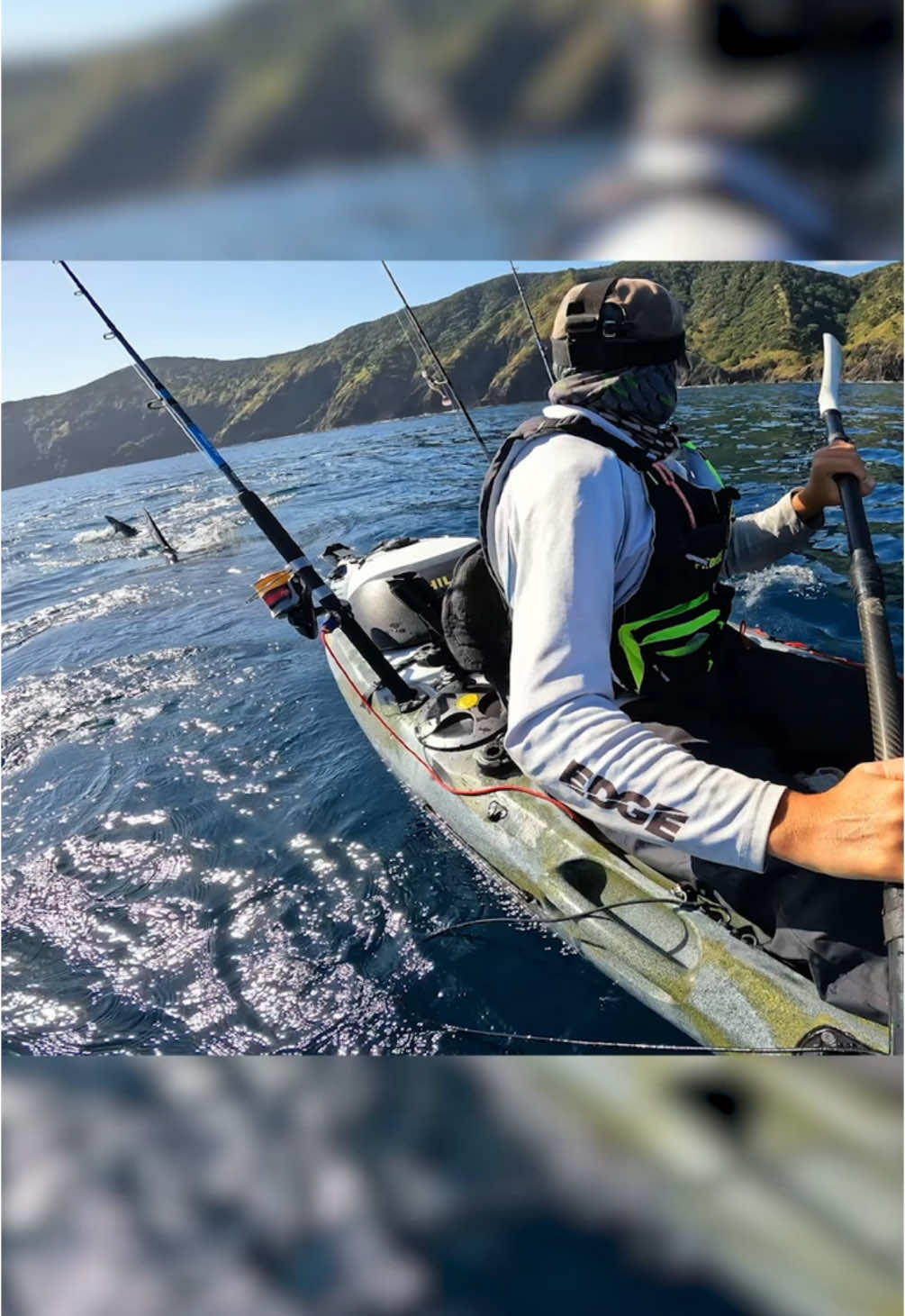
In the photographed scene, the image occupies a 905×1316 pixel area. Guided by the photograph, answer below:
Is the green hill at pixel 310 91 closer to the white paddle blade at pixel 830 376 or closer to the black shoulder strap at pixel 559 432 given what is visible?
the black shoulder strap at pixel 559 432

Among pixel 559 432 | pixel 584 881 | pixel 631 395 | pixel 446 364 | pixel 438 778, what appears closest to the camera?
pixel 559 432

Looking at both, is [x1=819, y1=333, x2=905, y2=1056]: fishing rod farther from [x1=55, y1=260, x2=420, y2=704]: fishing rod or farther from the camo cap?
[x1=55, y1=260, x2=420, y2=704]: fishing rod

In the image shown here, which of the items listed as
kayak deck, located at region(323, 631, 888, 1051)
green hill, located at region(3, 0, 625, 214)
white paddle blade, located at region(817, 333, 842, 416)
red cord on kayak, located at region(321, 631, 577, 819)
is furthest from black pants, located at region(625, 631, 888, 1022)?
green hill, located at region(3, 0, 625, 214)

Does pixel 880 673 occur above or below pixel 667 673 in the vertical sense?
above

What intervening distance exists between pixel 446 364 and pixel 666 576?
8067 centimetres

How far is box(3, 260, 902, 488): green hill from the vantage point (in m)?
46.2

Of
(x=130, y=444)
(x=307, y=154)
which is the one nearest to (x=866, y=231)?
(x=307, y=154)

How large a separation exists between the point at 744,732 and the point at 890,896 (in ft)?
5.92

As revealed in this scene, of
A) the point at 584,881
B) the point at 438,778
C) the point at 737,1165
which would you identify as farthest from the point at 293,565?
the point at 737,1165

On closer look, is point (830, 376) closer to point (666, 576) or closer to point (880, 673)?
point (666, 576)

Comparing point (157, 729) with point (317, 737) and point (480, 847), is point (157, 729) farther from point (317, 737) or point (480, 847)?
point (480, 847)

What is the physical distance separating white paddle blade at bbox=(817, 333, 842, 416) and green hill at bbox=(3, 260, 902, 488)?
3772cm

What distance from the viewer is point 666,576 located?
2740 millimetres

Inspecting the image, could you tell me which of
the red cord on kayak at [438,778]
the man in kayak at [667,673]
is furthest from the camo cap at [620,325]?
the red cord on kayak at [438,778]
